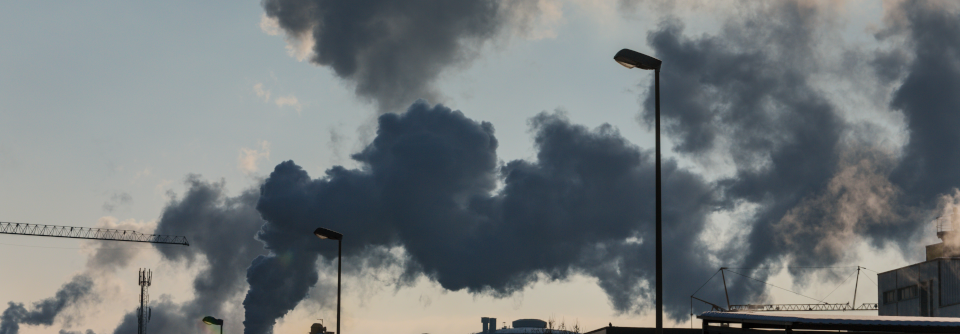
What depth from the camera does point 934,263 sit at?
223 feet

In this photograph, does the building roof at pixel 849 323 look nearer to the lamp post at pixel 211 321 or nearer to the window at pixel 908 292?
the lamp post at pixel 211 321

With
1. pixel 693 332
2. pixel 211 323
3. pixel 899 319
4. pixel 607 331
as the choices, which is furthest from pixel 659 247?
pixel 693 332

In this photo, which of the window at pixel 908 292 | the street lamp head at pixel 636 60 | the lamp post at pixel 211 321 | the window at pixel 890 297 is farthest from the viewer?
the window at pixel 890 297

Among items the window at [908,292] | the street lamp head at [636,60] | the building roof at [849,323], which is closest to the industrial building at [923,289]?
the window at [908,292]

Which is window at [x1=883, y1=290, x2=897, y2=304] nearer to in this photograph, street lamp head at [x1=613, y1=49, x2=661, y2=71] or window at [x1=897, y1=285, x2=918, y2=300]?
window at [x1=897, y1=285, x2=918, y2=300]

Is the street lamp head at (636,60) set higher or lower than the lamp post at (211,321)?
higher

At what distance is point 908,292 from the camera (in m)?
71.4

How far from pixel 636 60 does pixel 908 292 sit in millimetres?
61987

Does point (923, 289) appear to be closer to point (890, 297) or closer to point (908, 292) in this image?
point (908, 292)

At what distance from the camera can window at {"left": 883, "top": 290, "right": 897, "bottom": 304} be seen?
7412 cm

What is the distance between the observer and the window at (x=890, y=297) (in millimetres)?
74125

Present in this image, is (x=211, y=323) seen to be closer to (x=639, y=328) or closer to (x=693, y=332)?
(x=639, y=328)


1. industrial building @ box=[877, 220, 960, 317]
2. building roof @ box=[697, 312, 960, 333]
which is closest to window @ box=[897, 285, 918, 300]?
industrial building @ box=[877, 220, 960, 317]

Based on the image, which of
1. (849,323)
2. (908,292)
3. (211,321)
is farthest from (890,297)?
(849,323)
